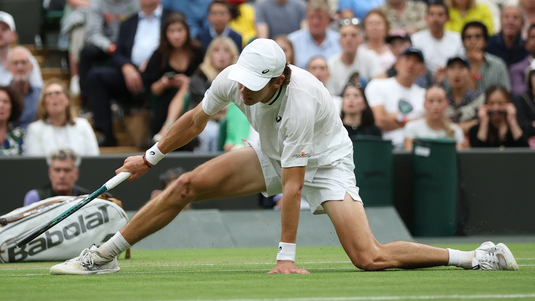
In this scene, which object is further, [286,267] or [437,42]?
[437,42]

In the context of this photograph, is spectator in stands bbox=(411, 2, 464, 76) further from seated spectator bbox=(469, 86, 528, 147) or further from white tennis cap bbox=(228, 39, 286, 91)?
white tennis cap bbox=(228, 39, 286, 91)

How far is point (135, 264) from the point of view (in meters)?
7.09

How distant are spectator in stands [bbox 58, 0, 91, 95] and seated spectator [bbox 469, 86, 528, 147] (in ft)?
21.5

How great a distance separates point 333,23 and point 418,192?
472 cm

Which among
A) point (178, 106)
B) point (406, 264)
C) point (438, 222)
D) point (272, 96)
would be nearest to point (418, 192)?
point (438, 222)

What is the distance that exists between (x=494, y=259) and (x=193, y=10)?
8359 millimetres

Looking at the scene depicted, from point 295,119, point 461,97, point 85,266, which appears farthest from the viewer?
point 461,97

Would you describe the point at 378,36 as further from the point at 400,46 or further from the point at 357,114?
the point at 357,114

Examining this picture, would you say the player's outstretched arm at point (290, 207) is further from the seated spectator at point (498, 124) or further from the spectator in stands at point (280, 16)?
the spectator in stands at point (280, 16)

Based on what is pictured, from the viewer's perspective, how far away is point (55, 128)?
33.6ft

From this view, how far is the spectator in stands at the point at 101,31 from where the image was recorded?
493 inches

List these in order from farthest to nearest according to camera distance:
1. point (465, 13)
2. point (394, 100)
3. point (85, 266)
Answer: point (465, 13), point (394, 100), point (85, 266)

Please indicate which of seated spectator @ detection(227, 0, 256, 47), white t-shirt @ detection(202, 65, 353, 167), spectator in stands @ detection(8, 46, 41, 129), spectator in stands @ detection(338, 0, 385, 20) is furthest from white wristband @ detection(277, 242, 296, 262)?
spectator in stands @ detection(338, 0, 385, 20)

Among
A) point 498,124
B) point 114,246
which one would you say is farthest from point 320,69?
point 114,246
